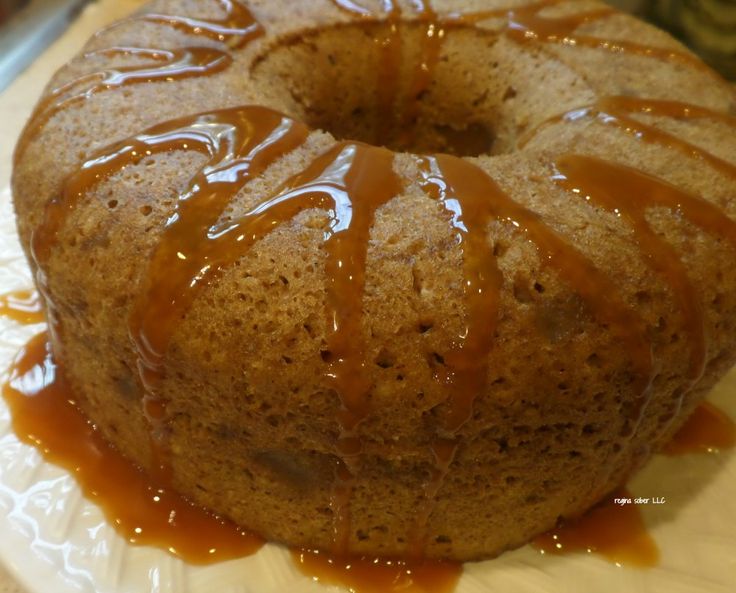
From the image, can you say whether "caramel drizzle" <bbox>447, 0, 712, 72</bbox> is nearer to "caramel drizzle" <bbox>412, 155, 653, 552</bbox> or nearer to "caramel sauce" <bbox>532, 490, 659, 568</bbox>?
"caramel drizzle" <bbox>412, 155, 653, 552</bbox>

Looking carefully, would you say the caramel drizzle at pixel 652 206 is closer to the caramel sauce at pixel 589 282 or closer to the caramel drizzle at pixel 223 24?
the caramel sauce at pixel 589 282

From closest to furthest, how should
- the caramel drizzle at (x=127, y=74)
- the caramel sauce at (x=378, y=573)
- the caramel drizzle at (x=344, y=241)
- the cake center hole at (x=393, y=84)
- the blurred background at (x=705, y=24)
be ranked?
1. the caramel drizzle at (x=344, y=241)
2. the caramel sauce at (x=378, y=573)
3. the caramel drizzle at (x=127, y=74)
4. the cake center hole at (x=393, y=84)
5. the blurred background at (x=705, y=24)

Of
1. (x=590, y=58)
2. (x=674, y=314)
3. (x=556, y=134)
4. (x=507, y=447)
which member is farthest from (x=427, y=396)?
(x=590, y=58)

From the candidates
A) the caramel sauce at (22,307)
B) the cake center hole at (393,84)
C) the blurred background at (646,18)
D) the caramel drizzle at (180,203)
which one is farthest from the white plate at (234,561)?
the blurred background at (646,18)

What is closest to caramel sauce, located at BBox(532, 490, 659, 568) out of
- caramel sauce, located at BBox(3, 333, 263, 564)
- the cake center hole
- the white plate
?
the white plate

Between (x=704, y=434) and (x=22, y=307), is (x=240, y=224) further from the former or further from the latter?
(x=704, y=434)

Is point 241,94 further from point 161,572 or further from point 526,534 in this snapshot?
point 526,534
